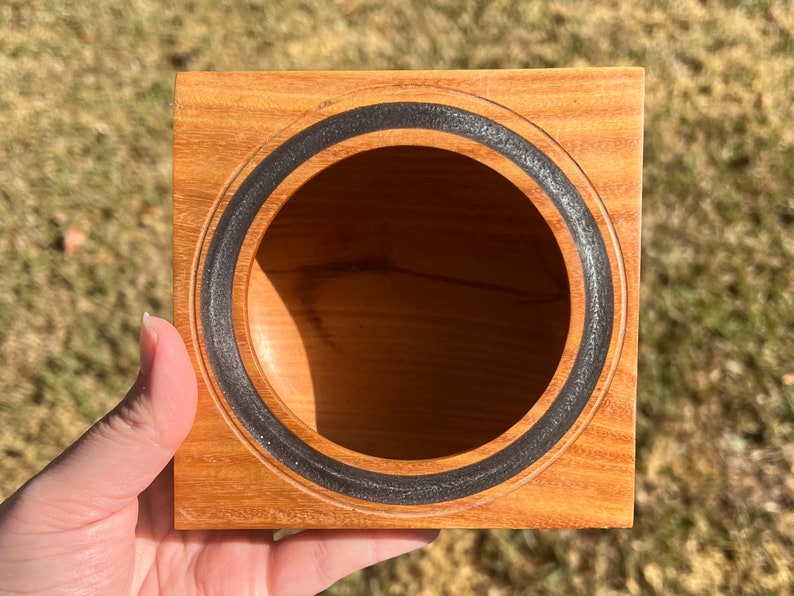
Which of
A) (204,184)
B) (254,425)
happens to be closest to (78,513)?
(254,425)

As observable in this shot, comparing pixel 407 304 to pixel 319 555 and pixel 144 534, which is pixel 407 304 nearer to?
pixel 319 555

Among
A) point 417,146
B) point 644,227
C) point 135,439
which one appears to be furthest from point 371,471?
point 644,227

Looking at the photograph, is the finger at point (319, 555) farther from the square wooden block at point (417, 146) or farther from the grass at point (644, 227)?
the grass at point (644, 227)

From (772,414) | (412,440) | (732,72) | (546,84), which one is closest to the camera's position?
(546,84)

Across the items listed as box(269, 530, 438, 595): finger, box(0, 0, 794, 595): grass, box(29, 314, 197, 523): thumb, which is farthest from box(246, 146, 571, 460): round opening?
box(0, 0, 794, 595): grass

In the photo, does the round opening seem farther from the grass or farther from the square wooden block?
the grass

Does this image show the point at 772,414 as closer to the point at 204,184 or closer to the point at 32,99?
the point at 204,184
